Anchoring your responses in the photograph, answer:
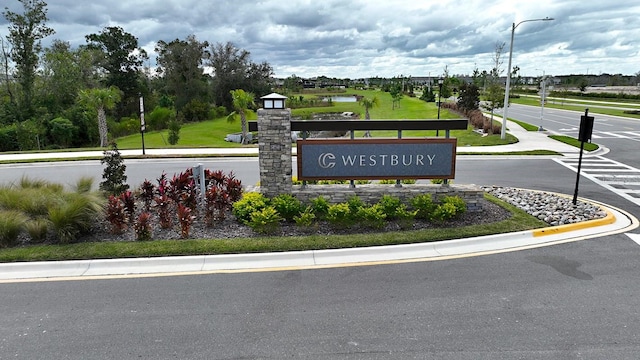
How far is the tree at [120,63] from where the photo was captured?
5478cm

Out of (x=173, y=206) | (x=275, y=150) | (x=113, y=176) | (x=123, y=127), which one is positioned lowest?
(x=123, y=127)

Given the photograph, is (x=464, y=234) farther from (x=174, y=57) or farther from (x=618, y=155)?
(x=174, y=57)

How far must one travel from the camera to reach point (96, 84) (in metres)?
46.0

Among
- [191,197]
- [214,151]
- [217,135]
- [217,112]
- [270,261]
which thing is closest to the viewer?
[270,261]

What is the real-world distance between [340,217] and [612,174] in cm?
1234

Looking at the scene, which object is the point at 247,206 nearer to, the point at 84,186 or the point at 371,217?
the point at 371,217

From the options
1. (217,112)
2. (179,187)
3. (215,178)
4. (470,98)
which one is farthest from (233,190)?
(217,112)

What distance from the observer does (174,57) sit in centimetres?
6134

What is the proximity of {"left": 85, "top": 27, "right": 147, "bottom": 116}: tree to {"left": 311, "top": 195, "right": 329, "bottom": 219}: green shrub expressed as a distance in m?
51.8

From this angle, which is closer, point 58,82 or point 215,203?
point 215,203

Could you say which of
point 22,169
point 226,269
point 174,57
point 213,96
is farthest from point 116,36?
→ point 226,269

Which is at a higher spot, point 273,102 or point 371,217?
point 273,102

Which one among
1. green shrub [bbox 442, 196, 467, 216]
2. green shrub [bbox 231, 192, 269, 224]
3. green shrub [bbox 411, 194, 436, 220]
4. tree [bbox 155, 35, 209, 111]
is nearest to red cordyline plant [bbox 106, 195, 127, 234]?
green shrub [bbox 231, 192, 269, 224]

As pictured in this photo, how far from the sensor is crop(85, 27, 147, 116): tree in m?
54.8
